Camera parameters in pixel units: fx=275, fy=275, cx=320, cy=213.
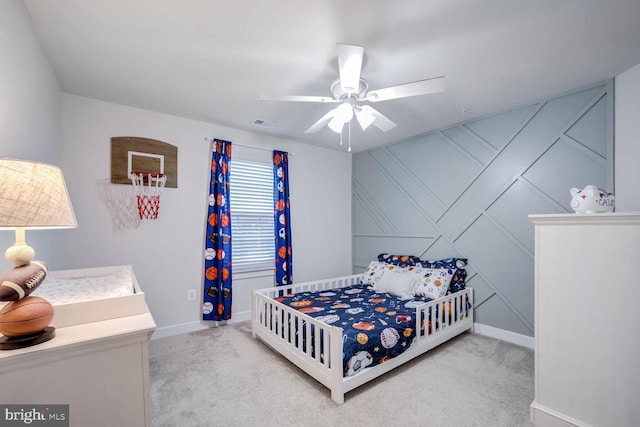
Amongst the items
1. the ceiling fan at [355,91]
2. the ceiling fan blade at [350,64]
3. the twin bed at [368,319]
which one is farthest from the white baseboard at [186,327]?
the ceiling fan blade at [350,64]

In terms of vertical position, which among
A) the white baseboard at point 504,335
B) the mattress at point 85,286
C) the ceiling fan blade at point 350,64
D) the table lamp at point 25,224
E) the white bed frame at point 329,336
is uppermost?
Answer: the ceiling fan blade at point 350,64

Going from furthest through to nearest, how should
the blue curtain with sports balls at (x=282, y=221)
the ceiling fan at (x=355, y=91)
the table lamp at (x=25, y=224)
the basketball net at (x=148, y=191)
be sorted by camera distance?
the blue curtain with sports balls at (x=282, y=221) → the basketball net at (x=148, y=191) → the ceiling fan at (x=355, y=91) → the table lamp at (x=25, y=224)

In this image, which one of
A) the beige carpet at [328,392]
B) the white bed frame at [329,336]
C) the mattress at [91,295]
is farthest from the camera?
the white bed frame at [329,336]

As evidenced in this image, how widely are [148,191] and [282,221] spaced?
1550mm

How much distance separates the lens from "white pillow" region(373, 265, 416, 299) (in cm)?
306

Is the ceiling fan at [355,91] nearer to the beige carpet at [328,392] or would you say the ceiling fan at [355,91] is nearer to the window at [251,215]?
the window at [251,215]

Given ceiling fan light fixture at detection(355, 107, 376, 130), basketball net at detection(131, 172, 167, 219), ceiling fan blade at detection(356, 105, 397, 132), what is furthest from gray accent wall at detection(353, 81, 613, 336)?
basketball net at detection(131, 172, 167, 219)

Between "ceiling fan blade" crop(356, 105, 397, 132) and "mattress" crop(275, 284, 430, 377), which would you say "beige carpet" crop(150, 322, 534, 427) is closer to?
"mattress" crop(275, 284, 430, 377)

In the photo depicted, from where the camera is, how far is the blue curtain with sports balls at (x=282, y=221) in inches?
143

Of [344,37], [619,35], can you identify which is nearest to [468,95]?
[619,35]

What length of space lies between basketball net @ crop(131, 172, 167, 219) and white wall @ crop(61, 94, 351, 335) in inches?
3.3

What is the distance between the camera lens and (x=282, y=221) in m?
3.65

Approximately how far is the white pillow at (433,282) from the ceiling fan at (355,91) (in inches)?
66.5

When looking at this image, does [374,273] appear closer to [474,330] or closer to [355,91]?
[474,330]
